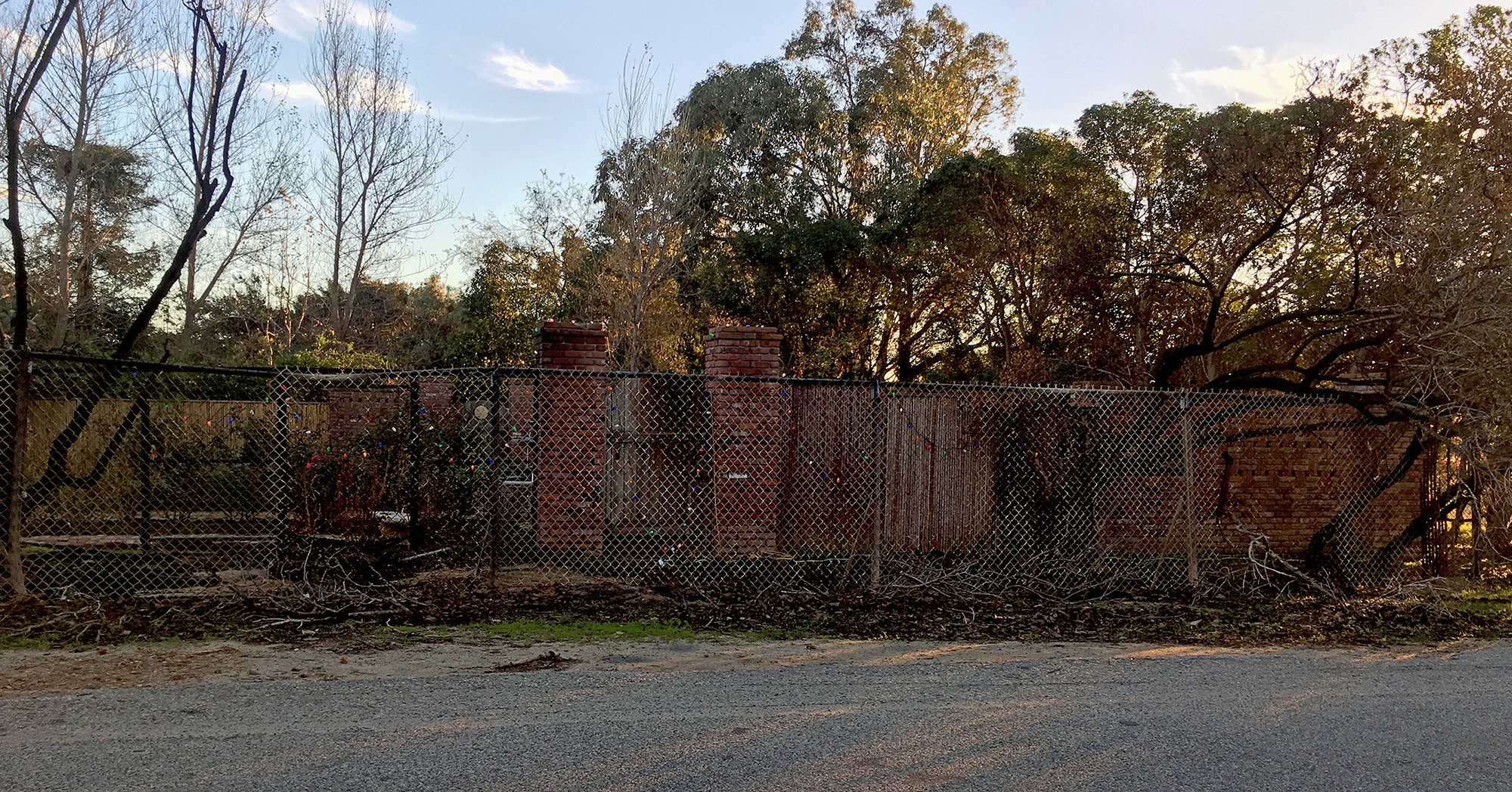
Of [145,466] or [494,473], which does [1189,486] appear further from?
[145,466]

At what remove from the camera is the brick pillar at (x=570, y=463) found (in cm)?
907

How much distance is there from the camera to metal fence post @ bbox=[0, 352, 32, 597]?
6582 mm

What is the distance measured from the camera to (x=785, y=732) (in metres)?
4.37

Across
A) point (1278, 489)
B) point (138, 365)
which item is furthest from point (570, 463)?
point (1278, 489)

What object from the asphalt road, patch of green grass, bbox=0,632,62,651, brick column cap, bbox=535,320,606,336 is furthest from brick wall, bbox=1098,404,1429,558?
patch of green grass, bbox=0,632,62,651

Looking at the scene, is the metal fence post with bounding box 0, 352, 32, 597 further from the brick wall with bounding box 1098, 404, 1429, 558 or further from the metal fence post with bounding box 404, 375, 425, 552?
the brick wall with bounding box 1098, 404, 1429, 558

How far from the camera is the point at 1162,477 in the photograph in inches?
380

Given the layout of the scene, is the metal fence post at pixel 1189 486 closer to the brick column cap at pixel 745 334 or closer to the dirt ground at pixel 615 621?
the dirt ground at pixel 615 621

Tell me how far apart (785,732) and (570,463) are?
5.14 m

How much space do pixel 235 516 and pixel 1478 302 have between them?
37.2 ft

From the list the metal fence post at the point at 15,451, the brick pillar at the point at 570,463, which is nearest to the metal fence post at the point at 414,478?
the brick pillar at the point at 570,463

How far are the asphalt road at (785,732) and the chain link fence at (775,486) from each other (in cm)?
271

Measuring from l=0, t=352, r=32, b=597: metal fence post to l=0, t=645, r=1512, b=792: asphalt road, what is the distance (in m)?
2.54

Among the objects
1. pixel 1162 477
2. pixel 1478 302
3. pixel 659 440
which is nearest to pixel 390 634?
pixel 659 440
